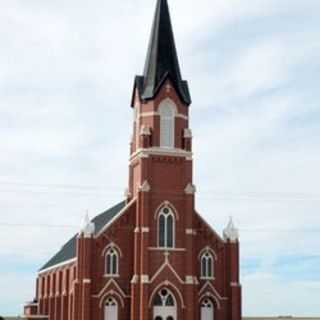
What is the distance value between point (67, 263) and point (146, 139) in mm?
17789

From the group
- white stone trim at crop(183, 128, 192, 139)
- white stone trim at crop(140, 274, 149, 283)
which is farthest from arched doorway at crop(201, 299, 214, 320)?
white stone trim at crop(183, 128, 192, 139)

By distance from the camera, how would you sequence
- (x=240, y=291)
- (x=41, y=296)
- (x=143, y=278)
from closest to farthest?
(x=143, y=278) → (x=240, y=291) → (x=41, y=296)

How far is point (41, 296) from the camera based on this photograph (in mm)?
95250

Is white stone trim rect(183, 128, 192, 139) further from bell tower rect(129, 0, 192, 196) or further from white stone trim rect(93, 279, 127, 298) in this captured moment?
white stone trim rect(93, 279, 127, 298)

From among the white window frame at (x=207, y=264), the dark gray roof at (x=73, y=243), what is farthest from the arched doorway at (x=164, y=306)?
the dark gray roof at (x=73, y=243)

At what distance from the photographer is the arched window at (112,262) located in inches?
2753

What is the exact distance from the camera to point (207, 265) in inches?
2884

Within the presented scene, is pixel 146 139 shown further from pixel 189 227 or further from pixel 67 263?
pixel 67 263

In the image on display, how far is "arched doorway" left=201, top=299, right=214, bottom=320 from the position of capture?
72500mm

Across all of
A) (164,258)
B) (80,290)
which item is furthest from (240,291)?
(80,290)

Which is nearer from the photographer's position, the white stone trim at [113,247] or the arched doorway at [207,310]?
the white stone trim at [113,247]

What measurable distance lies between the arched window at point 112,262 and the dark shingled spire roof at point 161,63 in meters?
13.9

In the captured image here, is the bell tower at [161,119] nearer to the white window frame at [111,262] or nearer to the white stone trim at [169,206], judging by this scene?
the white stone trim at [169,206]

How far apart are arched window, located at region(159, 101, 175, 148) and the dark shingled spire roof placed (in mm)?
1341
